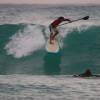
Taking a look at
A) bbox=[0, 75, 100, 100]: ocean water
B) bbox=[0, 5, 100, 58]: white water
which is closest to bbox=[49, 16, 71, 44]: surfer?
bbox=[0, 5, 100, 58]: white water

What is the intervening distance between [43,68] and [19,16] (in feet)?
→ 1.09

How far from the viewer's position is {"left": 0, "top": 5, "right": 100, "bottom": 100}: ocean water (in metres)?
2.06

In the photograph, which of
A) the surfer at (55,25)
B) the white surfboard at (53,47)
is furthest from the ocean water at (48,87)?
the surfer at (55,25)

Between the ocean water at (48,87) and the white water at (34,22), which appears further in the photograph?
the white water at (34,22)

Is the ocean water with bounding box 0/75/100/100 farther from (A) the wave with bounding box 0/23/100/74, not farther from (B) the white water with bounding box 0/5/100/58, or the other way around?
(B) the white water with bounding box 0/5/100/58

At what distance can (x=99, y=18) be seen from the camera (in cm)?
207

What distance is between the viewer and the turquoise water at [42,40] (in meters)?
2.07

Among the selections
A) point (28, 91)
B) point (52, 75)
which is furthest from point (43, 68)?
point (28, 91)

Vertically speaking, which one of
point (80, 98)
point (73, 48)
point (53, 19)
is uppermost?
point (53, 19)

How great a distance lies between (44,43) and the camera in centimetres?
209

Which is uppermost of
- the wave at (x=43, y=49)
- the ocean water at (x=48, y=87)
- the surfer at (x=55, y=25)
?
the surfer at (x=55, y=25)

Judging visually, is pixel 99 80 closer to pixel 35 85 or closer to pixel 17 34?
pixel 35 85

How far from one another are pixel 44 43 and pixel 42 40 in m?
0.02

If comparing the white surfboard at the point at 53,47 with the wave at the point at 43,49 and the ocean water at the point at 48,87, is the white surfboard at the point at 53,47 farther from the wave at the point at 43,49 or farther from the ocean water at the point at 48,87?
the ocean water at the point at 48,87
